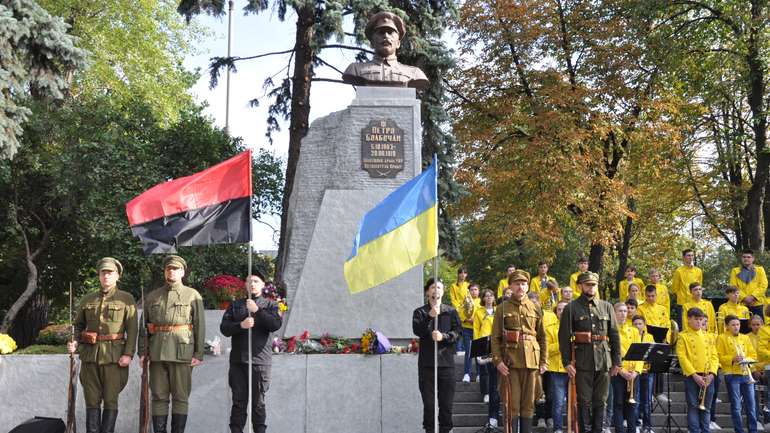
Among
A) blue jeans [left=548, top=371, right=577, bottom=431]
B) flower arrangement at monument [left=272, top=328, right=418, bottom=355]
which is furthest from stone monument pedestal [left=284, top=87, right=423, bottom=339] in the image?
blue jeans [left=548, top=371, right=577, bottom=431]

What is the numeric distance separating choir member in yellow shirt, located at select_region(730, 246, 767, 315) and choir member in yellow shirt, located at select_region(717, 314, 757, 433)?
306cm

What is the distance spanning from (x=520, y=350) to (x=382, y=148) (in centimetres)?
389

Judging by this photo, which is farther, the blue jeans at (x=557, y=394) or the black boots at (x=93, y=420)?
the blue jeans at (x=557, y=394)

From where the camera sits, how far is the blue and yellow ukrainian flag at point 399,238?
26.9ft

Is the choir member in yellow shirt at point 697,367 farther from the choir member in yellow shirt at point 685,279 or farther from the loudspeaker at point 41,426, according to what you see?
the loudspeaker at point 41,426

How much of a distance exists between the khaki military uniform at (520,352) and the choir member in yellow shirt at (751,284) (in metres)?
6.99

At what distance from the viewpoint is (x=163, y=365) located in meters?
8.41

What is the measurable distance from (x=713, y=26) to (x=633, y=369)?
16.3 m

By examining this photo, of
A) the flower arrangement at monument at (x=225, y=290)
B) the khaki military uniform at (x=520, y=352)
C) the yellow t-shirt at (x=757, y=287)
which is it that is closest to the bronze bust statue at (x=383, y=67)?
the flower arrangement at monument at (x=225, y=290)

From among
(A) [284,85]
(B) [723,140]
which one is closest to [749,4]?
(B) [723,140]

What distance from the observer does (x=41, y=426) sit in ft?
27.8

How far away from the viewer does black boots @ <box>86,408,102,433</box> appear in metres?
8.44

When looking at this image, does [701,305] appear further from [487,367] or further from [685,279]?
[487,367]

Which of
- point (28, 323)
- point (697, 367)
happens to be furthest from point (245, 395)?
point (28, 323)
